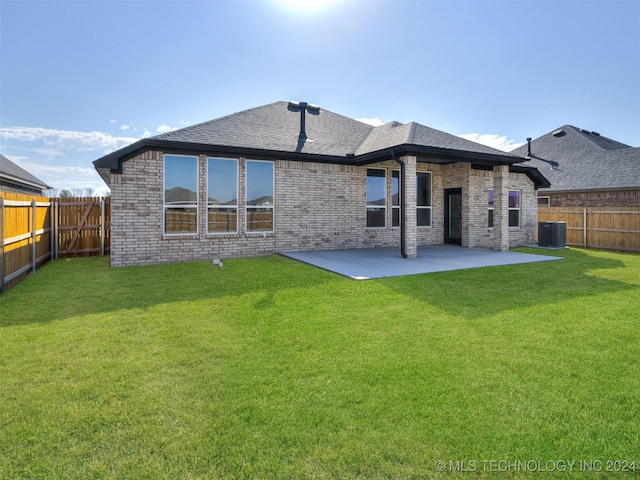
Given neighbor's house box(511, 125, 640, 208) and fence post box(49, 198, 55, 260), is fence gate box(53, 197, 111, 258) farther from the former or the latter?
neighbor's house box(511, 125, 640, 208)

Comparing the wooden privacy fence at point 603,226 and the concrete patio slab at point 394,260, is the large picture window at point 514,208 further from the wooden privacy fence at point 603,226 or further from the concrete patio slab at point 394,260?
the concrete patio slab at point 394,260

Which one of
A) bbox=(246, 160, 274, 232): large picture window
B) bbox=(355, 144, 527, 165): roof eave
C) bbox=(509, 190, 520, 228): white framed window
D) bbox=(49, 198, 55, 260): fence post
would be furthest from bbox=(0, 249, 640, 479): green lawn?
bbox=(509, 190, 520, 228): white framed window

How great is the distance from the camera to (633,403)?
262 centimetres

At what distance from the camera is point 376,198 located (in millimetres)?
Result: 12562

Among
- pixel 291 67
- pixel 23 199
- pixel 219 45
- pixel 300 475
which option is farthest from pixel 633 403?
Result: pixel 291 67

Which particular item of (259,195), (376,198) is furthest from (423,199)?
(259,195)

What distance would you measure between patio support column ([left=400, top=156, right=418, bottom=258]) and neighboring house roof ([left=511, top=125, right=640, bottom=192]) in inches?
501

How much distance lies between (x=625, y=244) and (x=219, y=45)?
16.3 meters

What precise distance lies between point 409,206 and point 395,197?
273 cm

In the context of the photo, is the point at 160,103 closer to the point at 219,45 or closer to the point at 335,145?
the point at 219,45

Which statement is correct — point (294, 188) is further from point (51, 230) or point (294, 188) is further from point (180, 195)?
point (51, 230)

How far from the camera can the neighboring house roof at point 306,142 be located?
9.57 metres

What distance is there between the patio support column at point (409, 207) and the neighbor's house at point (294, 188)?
0.10 ft

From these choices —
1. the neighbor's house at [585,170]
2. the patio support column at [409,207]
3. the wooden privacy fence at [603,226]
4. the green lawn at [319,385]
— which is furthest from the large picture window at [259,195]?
the neighbor's house at [585,170]
